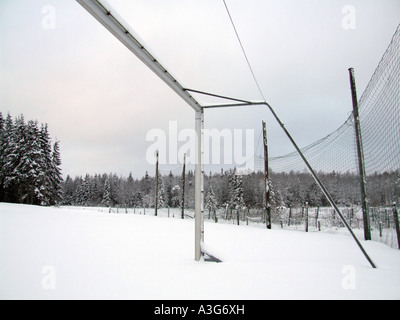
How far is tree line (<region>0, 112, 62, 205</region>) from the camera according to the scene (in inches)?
975

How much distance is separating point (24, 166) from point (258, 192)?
38108mm

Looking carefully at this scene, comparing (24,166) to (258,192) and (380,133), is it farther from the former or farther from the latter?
(258,192)

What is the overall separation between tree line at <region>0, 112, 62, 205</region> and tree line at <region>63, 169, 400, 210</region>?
1121 inches

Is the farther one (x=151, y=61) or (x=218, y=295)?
(x=151, y=61)

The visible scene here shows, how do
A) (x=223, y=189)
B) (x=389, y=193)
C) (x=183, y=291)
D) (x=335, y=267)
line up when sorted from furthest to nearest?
(x=223, y=189), (x=389, y=193), (x=335, y=267), (x=183, y=291)

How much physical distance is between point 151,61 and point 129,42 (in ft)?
1.25

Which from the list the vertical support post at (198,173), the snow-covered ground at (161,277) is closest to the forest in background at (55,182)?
the snow-covered ground at (161,277)

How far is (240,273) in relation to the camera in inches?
110

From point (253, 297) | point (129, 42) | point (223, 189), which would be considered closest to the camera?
point (253, 297)

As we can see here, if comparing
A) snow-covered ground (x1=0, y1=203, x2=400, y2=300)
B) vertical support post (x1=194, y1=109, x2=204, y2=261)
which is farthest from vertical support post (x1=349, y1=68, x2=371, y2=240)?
vertical support post (x1=194, y1=109, x2=204, y2=261)

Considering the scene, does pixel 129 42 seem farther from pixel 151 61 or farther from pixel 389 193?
pixel 389 193

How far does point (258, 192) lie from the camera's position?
43531mm

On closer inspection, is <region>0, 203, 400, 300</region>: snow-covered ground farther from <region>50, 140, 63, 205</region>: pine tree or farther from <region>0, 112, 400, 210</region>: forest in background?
<region>50, 140, 63, 205</region>: pine tree
